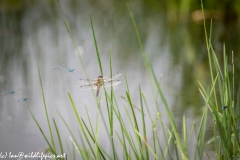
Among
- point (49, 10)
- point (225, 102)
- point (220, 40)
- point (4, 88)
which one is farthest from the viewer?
point (49, 10)

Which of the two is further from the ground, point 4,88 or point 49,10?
point 49,10

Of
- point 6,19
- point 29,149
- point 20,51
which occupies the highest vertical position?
point 6,19

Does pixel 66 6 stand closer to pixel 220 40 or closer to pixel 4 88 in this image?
pixel 220 40

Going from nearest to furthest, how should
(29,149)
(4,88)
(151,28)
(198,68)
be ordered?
(29,149)
(4,88)
(198,68)
(151,28)

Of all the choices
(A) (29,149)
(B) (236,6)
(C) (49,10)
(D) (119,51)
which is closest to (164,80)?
(D) (119,51)

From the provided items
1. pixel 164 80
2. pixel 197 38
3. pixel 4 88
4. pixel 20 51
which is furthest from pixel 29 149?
pixel 197 38

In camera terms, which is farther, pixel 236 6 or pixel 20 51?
pixel 236 6
